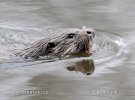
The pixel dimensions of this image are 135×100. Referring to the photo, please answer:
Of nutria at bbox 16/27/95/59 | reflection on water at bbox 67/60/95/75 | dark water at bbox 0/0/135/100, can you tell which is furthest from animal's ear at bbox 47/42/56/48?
reflection on water at bbox 67/60/95/75

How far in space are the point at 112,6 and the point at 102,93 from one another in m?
5.08

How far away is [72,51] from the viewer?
905 centimetres

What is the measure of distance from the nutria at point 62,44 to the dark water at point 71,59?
169 millimetres

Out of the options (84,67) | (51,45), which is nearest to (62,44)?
(51,45)

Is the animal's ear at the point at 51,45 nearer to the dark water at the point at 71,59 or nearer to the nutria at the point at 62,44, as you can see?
the nutria at the point at 62,44

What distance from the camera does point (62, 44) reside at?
29.5ft

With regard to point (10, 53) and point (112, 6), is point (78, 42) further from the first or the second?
point (112, 6)

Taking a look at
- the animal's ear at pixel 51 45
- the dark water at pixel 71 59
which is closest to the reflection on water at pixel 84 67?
the dark water at pixel 71 59

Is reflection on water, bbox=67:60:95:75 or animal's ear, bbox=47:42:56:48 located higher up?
animal's ear, bbox=47:42:56:48

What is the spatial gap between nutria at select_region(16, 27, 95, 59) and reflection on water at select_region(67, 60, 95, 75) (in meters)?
0.30

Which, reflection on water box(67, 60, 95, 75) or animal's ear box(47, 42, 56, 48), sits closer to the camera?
reflection on water box(67, 60, 95, 75)

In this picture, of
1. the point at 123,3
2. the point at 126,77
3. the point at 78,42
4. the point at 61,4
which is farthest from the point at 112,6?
the point at 126,77

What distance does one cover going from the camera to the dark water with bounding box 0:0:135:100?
7.42 meters

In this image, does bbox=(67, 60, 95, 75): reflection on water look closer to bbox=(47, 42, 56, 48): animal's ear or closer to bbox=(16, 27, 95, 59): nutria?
bbox=(16, 27, 95, 59): nutria
